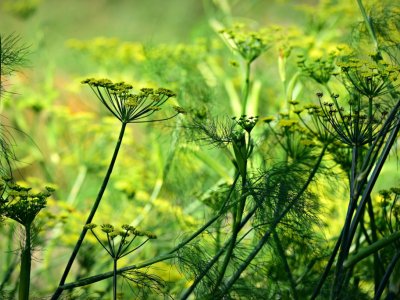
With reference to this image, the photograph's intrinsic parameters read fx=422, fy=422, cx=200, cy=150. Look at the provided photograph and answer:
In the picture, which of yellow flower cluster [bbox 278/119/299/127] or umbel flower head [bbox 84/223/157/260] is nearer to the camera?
umbel flower head [bbox 84/223/157/260]

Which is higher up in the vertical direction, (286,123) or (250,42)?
(250,42)

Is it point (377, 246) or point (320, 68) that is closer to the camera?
point (377, 246)

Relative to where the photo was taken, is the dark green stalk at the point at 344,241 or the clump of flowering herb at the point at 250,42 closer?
the dark green stalk at the point at 344,241

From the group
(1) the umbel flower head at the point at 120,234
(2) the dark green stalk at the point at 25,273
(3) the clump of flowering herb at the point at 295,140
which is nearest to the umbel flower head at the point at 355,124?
(3) the clump of flowering herb at the point at 295,140

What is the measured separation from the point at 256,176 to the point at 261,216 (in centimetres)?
12

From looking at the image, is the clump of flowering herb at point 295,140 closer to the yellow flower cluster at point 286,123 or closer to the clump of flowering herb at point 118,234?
the yellow flower cluster at point 286,123

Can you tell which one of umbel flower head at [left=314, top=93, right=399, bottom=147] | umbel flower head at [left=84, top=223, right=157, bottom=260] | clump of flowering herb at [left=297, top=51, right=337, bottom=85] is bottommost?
umbel flower head at [left=84, top=223, right=157, bottom=260]

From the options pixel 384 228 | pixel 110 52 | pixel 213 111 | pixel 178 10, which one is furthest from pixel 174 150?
pixel 178 10

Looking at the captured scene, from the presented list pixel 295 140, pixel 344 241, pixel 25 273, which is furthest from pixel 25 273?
pixel 295 140

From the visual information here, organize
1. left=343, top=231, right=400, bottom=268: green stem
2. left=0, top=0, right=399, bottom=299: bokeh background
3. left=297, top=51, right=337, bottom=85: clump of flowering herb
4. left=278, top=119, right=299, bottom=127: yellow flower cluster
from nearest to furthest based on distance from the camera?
left=343, top=231, right=400, bottom=268: green stem
left=278, top=119, right=299, bottom=127: yellow flower cluster
left=297, top=51, right=337, bottom=85: clump of flowering herb
left=0, top=0, right=399, bottom=299: bokeh background

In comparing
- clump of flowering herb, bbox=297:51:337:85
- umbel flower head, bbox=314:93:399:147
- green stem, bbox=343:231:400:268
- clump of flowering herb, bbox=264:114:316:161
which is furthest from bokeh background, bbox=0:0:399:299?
green stem, bbox=343:231:400:268

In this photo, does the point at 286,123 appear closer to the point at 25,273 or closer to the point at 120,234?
the point at 120,234

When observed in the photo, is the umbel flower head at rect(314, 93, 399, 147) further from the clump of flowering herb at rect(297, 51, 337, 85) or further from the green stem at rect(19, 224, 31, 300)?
the green stem at rect(19, 224, 31, 300)

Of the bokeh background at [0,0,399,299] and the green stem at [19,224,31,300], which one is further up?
the bokeh background at [0,0,399,299]
